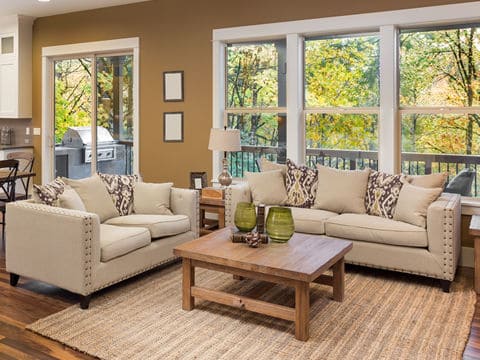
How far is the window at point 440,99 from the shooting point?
4.46 meters

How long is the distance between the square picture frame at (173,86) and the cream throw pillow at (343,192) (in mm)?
2402

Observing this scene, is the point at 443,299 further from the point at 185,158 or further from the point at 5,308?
the point at 185,158

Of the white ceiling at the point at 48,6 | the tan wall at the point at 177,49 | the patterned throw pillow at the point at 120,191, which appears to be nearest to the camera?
the patterned throw pillow at the point at 120,191


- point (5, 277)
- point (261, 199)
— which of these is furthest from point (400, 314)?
point (5, 277)

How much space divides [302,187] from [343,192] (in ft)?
1.47

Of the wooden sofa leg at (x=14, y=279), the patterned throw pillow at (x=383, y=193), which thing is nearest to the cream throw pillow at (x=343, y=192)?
the patterned throw pillow at (x=383, y=193)

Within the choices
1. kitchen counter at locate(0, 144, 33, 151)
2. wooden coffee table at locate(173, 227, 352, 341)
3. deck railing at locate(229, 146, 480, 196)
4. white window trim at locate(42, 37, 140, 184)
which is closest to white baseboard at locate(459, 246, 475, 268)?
deck railing at locate(229, 146, 480, 196)

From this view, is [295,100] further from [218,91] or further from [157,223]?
[157,223]

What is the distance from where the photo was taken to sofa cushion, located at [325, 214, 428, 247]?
149 inches

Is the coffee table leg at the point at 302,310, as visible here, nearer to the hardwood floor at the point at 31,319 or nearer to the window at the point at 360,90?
the hardwood floor at the point at 31,319

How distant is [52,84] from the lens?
732 cm

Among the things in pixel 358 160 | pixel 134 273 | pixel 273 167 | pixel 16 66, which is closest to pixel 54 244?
pixel 134 273

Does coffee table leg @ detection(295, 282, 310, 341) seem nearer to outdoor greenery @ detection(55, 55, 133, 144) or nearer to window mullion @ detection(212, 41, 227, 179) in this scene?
window mullion @ detection(212, 41, 227, 179)

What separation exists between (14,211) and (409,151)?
12.2ft
